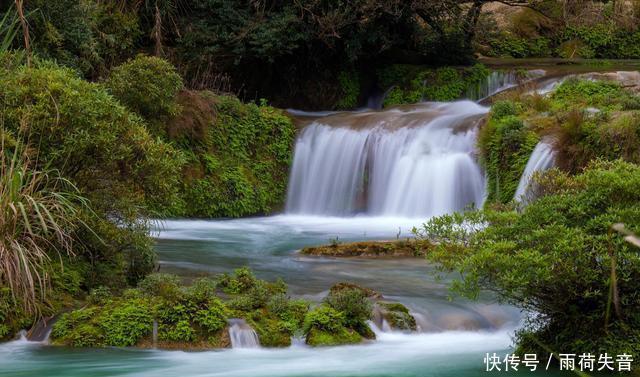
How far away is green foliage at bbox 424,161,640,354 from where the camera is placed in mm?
6852

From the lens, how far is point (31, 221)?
28.7 feet

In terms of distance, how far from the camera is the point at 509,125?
1675cm

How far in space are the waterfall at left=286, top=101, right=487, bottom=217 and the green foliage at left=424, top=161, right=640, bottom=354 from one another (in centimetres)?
982

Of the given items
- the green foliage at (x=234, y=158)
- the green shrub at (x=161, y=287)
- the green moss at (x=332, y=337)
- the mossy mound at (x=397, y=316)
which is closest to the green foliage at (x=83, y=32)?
the green foliage at (x=234, y=158)

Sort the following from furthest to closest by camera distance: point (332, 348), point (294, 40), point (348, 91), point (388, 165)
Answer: point (348, 91)
point (294, 40)
point (388, 165)
point (332, 348)

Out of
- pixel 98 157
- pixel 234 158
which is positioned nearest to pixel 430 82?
pixel 234 158

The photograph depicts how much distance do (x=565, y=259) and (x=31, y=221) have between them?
15.8 feet

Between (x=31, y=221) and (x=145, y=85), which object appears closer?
(x=31, y=221)

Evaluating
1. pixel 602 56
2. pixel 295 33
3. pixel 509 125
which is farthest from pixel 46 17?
pixel 602 56

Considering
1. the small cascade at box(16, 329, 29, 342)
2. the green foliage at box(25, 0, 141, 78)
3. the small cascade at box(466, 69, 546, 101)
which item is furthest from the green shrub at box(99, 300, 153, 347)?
the small cascade at box(466, 69, 546, 101)

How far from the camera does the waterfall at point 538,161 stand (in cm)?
1558

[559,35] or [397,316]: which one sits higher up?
[559,35]

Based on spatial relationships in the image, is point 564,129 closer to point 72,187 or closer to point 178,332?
point 72,187

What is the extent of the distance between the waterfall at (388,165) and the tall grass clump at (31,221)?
9.38 meters
